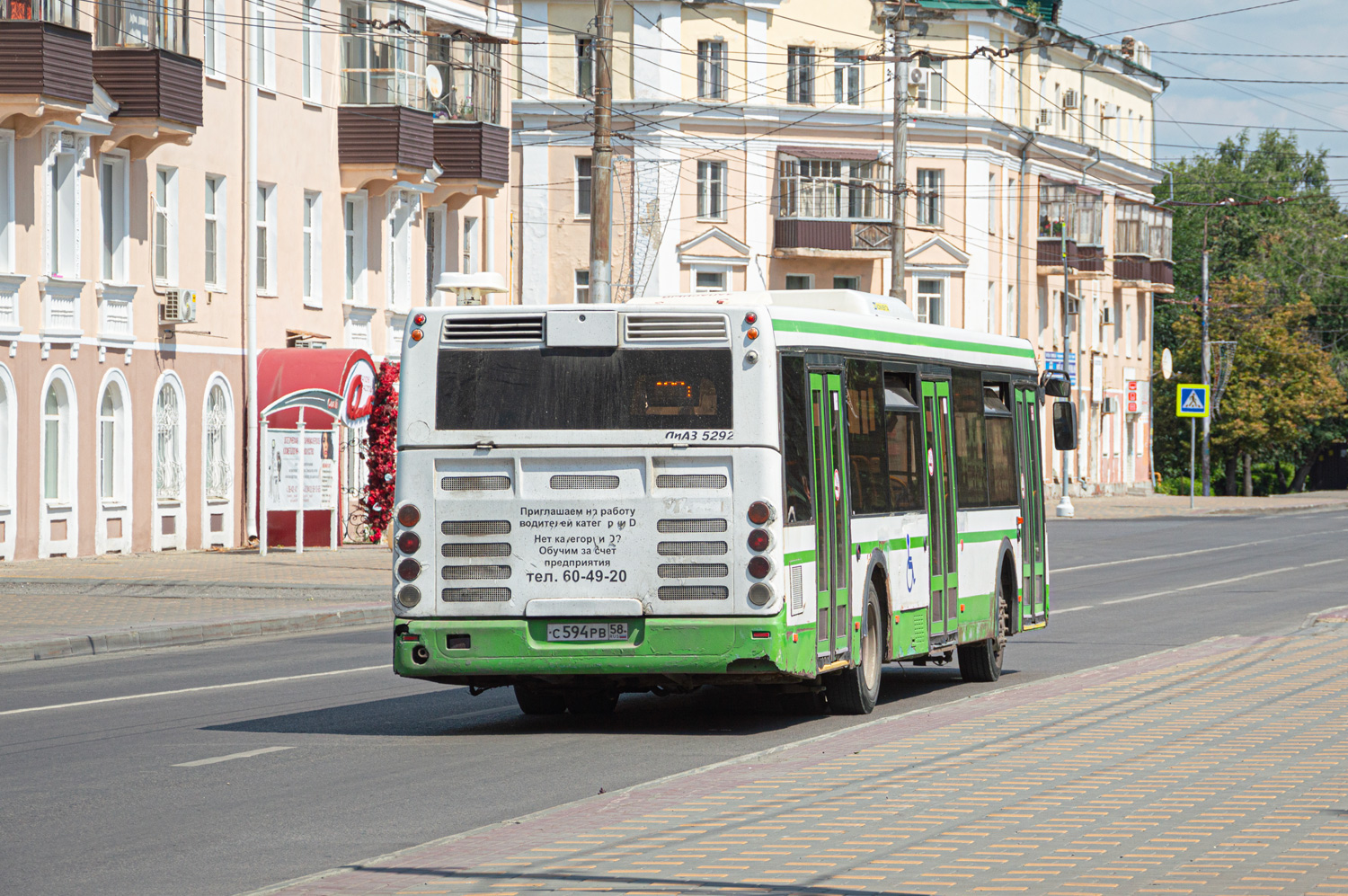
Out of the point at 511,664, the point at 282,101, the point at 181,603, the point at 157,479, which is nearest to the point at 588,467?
the point at 511,664

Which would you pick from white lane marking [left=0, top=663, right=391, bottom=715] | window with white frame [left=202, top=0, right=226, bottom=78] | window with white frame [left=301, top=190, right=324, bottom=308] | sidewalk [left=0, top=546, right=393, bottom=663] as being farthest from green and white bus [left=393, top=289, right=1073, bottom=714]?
window with white frame [left=301, top=190, right=324, bottom=308]

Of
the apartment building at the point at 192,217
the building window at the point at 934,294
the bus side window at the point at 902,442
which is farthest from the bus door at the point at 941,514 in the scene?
the building window at the point at 934,294

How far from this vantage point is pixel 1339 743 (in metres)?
12.3

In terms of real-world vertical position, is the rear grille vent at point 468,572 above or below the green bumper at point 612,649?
above

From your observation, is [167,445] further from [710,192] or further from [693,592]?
[710,192]

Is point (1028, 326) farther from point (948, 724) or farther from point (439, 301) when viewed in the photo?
point (948, 724)

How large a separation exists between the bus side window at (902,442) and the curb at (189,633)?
8698mm

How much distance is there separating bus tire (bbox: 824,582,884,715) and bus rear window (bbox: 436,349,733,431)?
2.21m

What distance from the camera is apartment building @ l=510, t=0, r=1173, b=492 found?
65.9 metres

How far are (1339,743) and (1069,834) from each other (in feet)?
12.3

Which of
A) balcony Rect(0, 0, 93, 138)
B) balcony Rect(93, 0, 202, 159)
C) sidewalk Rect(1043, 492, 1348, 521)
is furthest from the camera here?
sidewalk Rect(1043, 492, 1348, 521)

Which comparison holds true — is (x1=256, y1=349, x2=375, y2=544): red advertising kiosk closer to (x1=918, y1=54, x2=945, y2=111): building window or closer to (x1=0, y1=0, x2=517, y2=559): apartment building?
(x1=0, y1=0, x2=517, y2=559): apartment building

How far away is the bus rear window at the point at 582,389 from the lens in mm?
13523

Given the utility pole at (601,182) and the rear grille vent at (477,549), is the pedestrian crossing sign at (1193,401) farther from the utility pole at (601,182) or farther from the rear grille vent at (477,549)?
the rear grille vent at (477,549)
